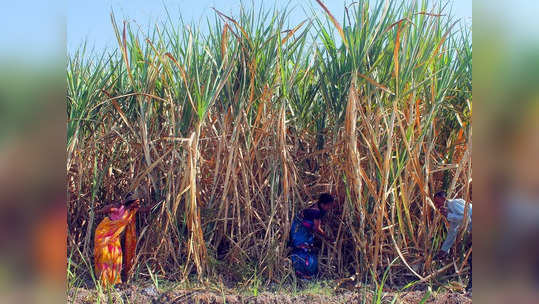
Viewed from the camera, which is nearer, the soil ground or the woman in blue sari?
the soil ground

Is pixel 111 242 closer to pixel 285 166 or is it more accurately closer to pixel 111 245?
pixel 111 245

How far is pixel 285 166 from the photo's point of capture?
2.80 m

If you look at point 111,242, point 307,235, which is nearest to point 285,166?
point 307,235

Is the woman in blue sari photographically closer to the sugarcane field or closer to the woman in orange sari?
the sugarcane field

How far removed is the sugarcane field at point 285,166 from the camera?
105 inches

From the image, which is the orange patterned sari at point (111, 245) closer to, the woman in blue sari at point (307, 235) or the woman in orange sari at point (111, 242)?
the woman in orange sari at point (111, 242)

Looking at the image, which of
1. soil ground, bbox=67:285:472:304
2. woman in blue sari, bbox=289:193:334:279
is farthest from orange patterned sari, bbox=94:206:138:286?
woman in blue sari, bbox=289:193:334:279

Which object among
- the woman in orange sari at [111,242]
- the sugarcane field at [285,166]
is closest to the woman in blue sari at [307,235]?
the sugarcane field at [285,166]

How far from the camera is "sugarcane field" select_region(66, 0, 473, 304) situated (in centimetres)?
267
